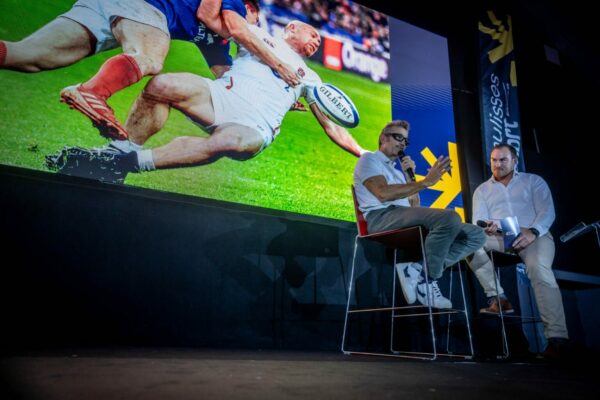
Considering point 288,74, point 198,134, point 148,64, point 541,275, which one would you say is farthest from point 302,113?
point 541,275

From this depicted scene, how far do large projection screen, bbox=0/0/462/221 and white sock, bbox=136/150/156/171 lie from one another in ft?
0.14

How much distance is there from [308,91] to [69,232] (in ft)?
6.29

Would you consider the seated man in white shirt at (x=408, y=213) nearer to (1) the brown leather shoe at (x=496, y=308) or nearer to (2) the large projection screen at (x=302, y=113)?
(1) the brown leather shoe at (x=496, y=308)

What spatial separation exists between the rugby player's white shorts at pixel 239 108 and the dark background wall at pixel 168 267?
56 centimetres

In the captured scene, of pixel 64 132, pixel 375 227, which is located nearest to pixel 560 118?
pixel 375 227

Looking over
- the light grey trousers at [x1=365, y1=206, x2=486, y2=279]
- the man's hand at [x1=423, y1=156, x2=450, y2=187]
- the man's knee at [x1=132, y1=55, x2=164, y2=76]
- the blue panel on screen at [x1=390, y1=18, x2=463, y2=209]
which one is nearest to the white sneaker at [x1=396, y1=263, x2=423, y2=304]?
the light grey trousers at [x1=365, y1=206, x2=486, y2=279]

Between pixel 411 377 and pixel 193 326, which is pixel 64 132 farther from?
pixel 411 377

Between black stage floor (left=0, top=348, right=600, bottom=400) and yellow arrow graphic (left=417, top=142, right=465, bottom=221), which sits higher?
yellow arrow graphic (left=417, top=142, right=465, bottom=221)

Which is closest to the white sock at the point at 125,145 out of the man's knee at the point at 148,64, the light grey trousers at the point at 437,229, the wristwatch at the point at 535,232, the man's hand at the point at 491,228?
the man's knee at the point at 148,64

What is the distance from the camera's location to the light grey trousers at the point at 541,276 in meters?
3.05

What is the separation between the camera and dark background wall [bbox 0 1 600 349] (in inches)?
101

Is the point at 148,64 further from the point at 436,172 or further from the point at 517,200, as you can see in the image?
the point at 517,200

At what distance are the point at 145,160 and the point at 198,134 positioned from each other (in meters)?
0.39

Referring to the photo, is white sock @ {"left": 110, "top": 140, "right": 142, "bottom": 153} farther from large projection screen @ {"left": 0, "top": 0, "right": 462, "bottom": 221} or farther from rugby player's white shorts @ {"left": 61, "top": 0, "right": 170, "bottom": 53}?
rugby player's white shorts @ {"left": 61, "top": 0, "right": 170, "bottom": 53}
